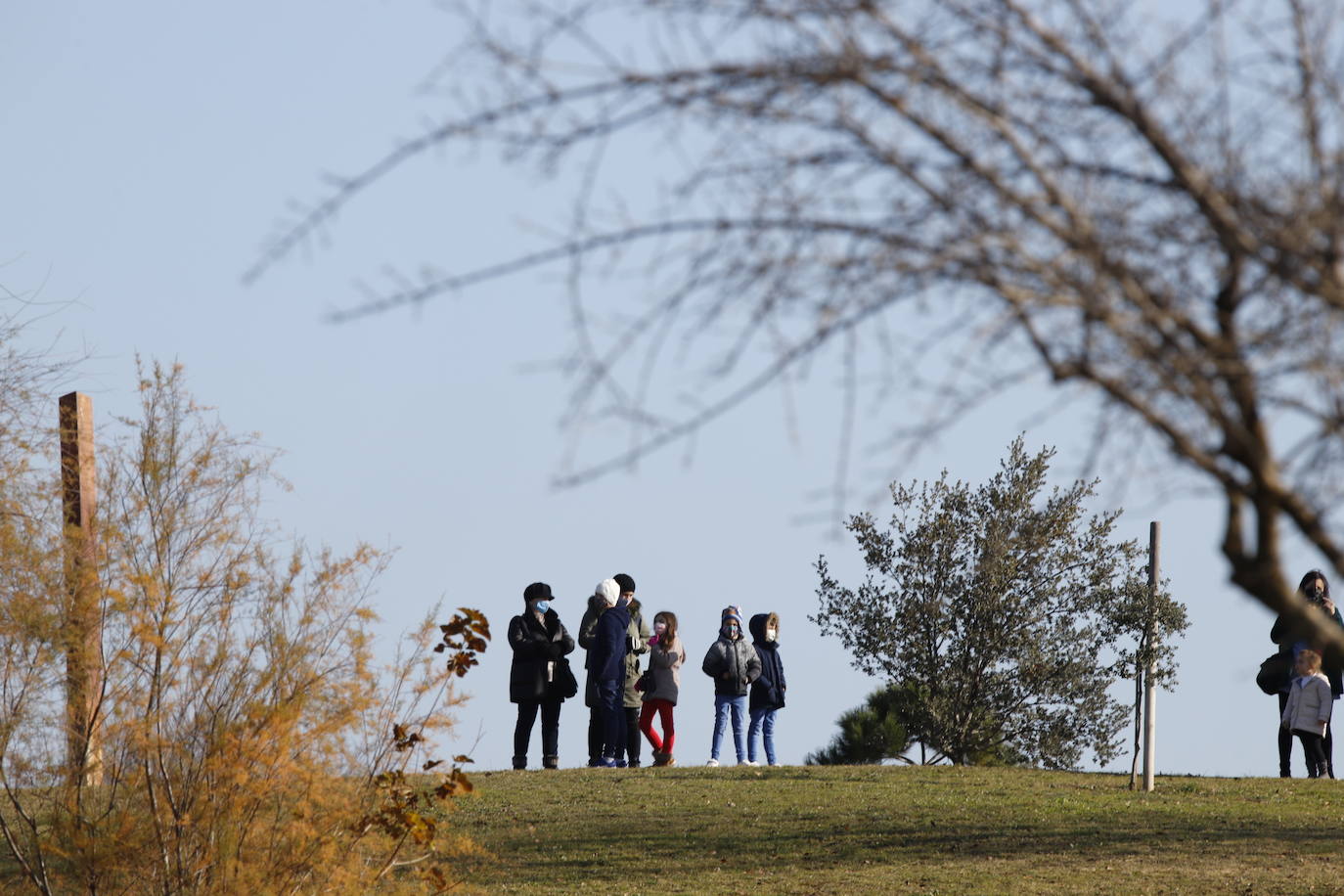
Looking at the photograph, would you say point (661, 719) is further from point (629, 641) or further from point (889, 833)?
point (889, 833)

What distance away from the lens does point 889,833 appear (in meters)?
13.6

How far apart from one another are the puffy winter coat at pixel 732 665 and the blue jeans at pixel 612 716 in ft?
3.11

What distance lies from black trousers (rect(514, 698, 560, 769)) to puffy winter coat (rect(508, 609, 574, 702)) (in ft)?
0.62

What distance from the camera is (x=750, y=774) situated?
16328 mm

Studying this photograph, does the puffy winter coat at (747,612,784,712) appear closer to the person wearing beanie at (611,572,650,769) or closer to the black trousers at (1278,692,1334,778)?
the person wearing beanie at (611,572,650,769)

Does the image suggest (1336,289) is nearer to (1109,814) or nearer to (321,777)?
(321,777)

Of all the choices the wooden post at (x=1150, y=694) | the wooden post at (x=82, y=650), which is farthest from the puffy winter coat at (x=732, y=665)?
the wooden post at (x=82, y=650)

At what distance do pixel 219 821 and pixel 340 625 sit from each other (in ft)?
4.30

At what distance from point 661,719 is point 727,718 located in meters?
0.74

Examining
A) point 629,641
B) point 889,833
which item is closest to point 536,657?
point 629,641

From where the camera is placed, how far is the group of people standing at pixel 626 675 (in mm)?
16219

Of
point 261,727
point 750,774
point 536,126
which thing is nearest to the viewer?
point 536,126

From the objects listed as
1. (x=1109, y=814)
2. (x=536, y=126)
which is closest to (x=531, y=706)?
(x=1109, y=814)

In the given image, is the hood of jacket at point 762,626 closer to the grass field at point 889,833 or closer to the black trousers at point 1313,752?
the grass field at point 889,833
